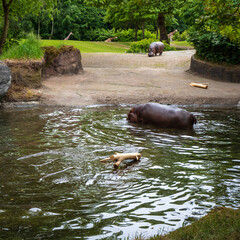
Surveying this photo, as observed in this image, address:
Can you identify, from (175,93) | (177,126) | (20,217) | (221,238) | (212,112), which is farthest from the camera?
(175,93)

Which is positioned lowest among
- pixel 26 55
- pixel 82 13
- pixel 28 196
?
pixel 28 196

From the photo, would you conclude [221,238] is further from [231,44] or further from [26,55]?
[231,44]

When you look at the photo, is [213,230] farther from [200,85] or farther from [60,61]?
[60,61]

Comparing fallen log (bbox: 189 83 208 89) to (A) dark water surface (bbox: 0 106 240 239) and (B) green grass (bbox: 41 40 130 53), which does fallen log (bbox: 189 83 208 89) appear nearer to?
(A) dark water surface (bbox: 0 106 240 239)

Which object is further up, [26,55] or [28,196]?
[26,55]

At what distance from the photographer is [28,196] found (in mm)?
5387

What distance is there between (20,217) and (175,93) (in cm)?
→ 1048

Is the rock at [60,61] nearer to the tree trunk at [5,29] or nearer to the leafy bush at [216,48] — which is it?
the tree trunk at [5,29]

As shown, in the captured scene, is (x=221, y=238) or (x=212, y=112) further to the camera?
(x=212, y=112)

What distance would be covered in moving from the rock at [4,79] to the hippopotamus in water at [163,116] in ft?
14.7

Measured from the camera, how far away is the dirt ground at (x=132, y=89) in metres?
13.9

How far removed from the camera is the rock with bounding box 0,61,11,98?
41.7ft

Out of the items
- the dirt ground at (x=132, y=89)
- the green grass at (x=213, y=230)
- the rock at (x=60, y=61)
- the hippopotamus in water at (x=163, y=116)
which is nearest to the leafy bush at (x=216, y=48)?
the dirt ground at (x=132, y=89)

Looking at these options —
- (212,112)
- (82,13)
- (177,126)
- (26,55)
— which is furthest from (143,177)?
(82,13)
